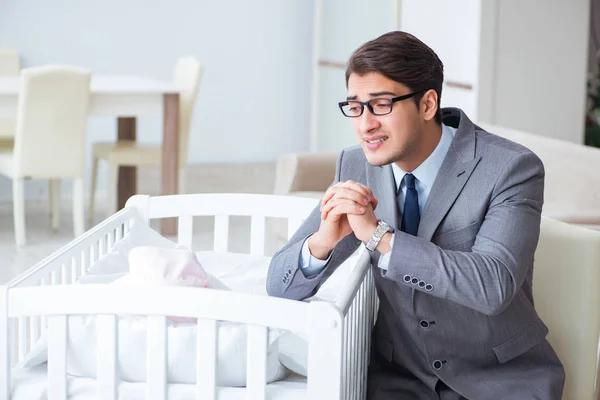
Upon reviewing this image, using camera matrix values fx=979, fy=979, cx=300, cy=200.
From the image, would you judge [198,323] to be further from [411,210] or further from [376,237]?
[411,210]

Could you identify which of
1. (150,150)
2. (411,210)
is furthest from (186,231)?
(150,150)

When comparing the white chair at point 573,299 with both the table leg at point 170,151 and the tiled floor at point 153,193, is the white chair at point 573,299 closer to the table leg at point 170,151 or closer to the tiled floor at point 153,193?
→ the tiled floor at point 153,193

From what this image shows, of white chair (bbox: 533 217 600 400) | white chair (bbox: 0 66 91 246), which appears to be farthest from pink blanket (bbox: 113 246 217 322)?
white chair (bbox: 0 66 91 246)

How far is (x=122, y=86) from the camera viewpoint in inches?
189

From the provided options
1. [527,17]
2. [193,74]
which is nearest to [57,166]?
[193,74]

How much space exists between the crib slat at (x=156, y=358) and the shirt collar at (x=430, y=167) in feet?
1.75

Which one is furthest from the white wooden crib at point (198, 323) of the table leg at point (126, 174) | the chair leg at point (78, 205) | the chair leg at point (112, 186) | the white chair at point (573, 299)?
the table leg at point (126, 174)

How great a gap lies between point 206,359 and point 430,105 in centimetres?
58

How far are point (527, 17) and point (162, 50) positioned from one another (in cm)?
272

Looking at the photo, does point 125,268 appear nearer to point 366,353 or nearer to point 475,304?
point 366,353

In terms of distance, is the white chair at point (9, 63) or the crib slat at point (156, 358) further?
the white chair at point (9, 63)

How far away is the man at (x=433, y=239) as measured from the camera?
149cm

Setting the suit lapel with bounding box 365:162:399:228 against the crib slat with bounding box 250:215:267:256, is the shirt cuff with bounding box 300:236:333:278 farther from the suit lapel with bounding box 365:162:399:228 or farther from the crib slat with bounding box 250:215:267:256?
the crib slat with bounding box 250:215:267:256

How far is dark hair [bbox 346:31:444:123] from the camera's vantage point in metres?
1.56
